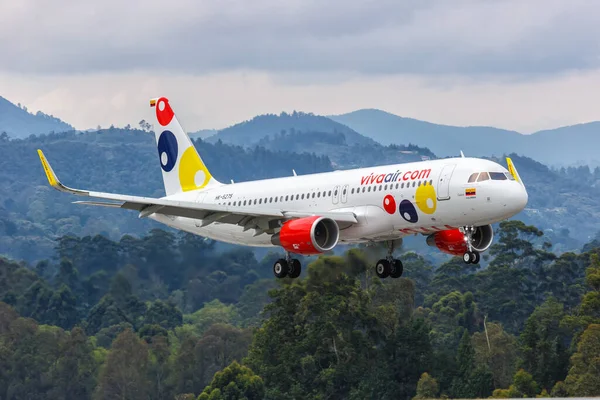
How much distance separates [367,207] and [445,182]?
4569 millimetres

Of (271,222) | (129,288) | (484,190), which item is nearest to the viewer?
(484,190)

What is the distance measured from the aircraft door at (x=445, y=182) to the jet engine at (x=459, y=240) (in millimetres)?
4357

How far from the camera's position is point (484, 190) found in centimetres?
5809

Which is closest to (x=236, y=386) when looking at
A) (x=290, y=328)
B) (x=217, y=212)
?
(x=290, y=328)

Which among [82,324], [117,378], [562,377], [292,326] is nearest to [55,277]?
[82,324]

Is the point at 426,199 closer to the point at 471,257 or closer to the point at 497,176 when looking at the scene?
the point at 497,176

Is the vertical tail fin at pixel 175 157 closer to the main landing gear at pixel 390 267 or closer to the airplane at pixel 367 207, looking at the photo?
the airplane at pixel 367 207

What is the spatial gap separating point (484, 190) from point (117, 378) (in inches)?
3836

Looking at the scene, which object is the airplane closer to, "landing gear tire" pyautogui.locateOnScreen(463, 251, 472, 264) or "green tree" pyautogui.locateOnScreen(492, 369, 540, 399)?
"landing gear tire" pyautogui.locateOnScreen(463, 251, 472, 264)

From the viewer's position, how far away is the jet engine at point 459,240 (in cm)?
6312

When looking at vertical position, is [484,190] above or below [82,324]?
above

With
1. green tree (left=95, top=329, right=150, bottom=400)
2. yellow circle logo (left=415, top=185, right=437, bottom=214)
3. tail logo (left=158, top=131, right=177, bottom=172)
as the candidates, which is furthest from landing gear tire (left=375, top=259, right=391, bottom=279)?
green tree (left=95, top=329, right=150, bottom=400)

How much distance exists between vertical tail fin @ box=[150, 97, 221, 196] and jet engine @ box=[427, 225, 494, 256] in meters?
17.1

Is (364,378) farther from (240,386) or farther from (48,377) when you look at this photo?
(48,377)
